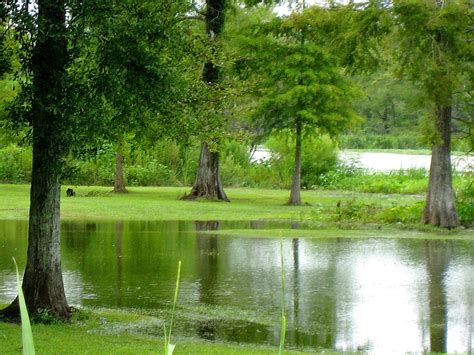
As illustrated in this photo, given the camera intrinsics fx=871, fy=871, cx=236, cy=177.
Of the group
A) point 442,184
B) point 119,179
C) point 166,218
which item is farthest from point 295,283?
point 119,179

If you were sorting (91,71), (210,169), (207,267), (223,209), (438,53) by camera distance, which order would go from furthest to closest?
(210,169) → (223,209) → (438,53) → (207,267) → (91,71)

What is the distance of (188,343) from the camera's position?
1010 cm

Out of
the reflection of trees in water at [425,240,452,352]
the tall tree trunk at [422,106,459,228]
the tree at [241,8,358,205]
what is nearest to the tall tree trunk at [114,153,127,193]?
the tree at [241,8,358,205]

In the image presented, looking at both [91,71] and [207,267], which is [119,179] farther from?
[91,71]

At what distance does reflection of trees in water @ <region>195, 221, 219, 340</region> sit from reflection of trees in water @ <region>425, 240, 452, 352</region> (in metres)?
2.85

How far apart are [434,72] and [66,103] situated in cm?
1317

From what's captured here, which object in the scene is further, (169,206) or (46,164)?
(169,206)

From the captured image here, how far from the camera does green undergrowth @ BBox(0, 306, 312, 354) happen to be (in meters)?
9.05

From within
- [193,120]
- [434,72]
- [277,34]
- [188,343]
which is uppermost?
[277,34]

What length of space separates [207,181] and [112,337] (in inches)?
880

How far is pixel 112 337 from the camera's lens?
10.2 metres

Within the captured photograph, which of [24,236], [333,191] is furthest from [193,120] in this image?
[333,191]

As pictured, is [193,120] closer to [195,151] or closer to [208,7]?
[208,7]

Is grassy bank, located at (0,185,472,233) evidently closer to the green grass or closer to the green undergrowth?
the green grass
